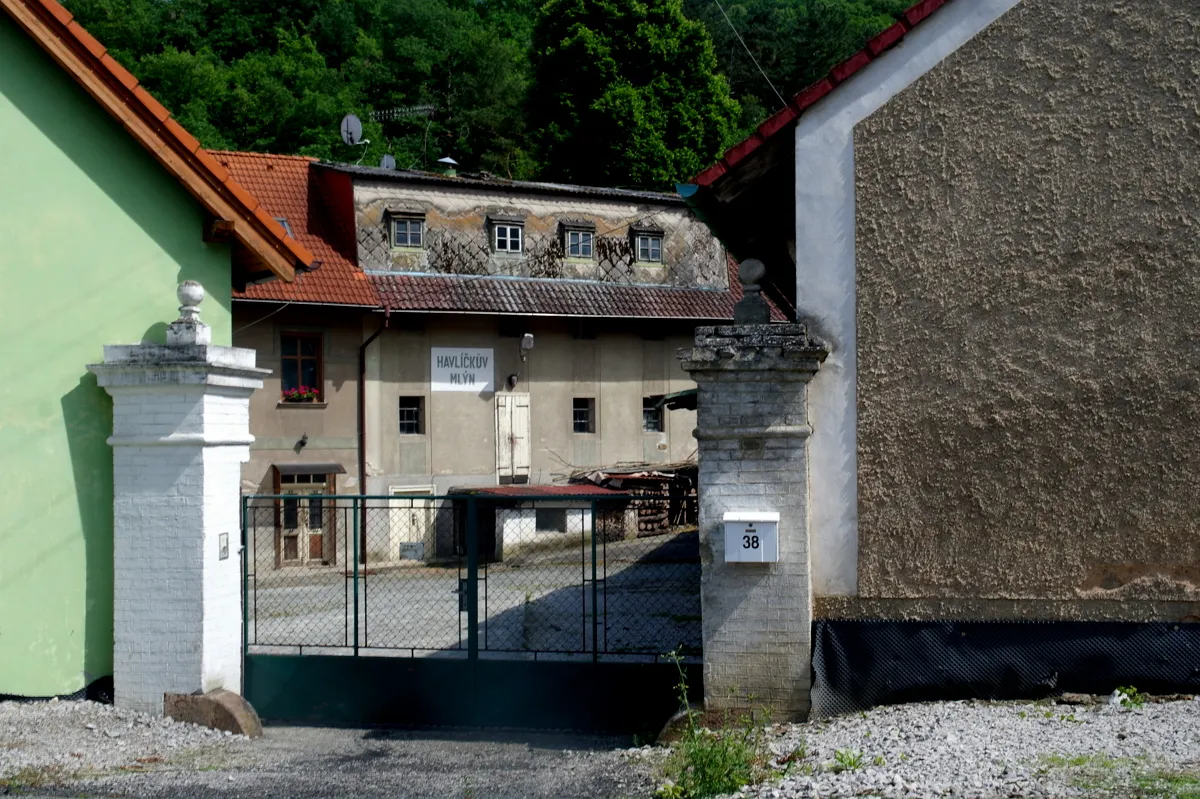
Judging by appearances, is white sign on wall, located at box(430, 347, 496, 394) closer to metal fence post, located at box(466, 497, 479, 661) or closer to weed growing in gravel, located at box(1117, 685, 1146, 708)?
metal fence post, located at box(466, 497, 479, 661)

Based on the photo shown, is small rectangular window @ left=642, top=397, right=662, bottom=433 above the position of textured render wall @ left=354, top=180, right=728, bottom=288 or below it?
below

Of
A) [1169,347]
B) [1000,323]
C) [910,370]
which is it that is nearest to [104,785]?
[910,370]

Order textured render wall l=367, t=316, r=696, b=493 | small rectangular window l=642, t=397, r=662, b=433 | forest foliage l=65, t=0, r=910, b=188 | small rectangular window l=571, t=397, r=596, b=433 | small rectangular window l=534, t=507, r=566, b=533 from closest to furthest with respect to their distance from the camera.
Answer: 1. small rectangular window l=534, t=507, r=566, b=533
2. textured render wall l=367, t=316, r=696, b=493
3. small rectangular window l=571, t=397, r=596, b=433
4. small rectangular window l=642, t=397, r=662, b=433
5. forest foliage l=65, t=0, r=910, b=188

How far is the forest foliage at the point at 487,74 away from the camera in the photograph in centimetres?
4194

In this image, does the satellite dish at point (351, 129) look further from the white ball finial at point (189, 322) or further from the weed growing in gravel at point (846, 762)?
the weed growing in gravel at point (846, 762)

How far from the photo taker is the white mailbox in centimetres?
902

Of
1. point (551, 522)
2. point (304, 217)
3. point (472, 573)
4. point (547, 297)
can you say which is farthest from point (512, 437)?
point (472, 573)

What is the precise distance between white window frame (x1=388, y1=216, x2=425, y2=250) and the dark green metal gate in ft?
18.8

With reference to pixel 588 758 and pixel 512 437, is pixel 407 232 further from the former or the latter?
pixel 588 758

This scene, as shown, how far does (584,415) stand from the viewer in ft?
95.7

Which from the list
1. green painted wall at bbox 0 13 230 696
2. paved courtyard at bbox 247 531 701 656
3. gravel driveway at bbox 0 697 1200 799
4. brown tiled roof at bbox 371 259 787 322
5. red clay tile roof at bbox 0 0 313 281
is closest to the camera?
gravel driveway at bbox 0 697 1200 799

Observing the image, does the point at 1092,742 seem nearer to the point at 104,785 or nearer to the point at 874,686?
the point at 874,686

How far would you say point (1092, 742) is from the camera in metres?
7.74

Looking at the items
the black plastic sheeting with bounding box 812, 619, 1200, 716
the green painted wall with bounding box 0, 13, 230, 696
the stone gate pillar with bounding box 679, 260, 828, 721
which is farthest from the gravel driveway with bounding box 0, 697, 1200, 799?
the green painted wall with bounding box 0, 13, 230, 696
